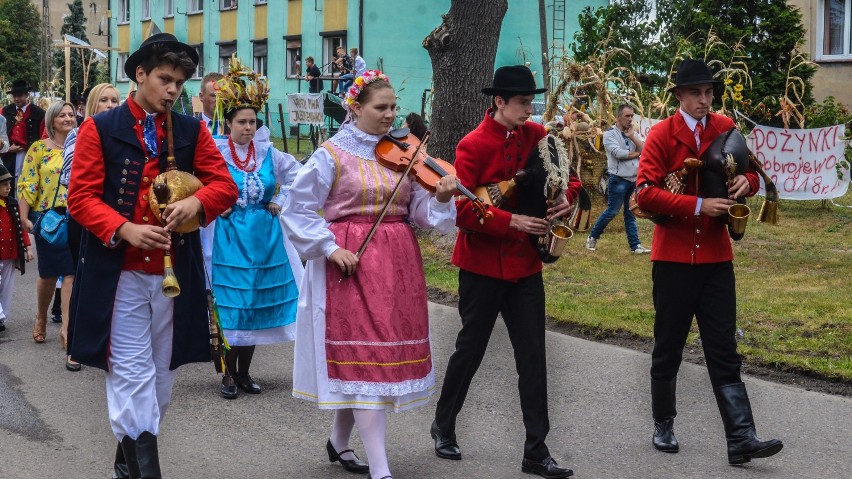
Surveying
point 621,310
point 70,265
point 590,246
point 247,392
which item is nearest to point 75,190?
point 247,392

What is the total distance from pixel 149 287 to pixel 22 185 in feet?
16.7

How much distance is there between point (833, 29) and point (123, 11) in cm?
3426

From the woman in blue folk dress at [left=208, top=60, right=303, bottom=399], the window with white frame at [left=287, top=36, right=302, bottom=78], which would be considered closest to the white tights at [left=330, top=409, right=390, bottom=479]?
the woman in blue folk dress at [left=208, top=60, right=303, bottom=399]

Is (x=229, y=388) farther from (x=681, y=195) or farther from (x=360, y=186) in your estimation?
(x=681, y=195)

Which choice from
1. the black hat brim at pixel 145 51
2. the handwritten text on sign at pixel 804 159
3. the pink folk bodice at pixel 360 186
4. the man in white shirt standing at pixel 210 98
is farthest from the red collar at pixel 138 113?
the handwritten text on sign at pixel 804 159

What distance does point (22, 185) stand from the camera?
30.7 feet

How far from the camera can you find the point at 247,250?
292 inches

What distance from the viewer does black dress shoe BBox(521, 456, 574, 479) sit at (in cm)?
543

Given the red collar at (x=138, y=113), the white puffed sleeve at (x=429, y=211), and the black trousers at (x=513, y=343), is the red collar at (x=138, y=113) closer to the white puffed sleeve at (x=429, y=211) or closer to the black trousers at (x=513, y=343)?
the white puffed sleeve at (x=429, y=211)

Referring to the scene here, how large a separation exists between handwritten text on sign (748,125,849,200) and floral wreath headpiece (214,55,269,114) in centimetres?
883

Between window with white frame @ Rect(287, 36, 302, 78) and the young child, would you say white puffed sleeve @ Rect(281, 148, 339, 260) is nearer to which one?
the young child

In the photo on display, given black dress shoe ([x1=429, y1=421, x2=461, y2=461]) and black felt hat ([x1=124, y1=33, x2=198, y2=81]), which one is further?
black dress shoe ([x1=429, y1=421, x2=461, y2=461])

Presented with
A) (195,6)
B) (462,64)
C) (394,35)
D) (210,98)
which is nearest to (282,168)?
(210,98)

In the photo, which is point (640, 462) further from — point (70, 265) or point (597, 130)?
point (597, 130)
